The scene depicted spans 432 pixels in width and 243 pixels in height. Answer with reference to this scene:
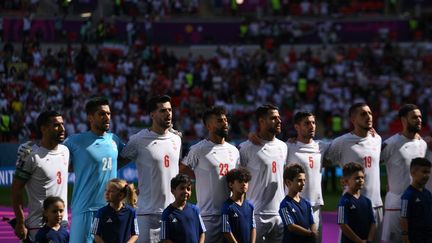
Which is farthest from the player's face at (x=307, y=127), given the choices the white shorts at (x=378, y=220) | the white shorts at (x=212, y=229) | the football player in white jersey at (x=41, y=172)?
the football player in white jersey at (x=41, y=172)

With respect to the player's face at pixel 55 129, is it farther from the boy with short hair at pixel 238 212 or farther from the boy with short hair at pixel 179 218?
the boy with short hair at pixel 238 212

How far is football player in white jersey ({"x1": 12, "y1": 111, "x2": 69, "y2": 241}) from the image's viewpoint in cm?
1300

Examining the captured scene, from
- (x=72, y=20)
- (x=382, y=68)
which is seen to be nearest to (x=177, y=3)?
(x=72, y=20)

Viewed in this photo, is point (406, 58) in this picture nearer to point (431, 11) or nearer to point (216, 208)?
point (431, 11)

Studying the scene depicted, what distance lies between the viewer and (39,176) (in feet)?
43.0

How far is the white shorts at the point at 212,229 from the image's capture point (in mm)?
14094

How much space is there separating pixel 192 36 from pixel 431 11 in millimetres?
11918

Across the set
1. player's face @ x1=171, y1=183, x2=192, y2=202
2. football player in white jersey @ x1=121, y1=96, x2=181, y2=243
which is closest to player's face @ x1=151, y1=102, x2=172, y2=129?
football player in white jersey @ x1=121, y1=96, x2=181, y2=243

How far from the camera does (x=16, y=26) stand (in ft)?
158

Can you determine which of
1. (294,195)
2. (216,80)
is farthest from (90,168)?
(216,80)

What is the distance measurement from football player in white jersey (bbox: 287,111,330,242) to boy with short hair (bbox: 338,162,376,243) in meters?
0.64

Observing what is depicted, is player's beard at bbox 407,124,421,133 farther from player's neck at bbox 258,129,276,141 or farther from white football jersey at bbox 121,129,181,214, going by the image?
white football jersey at bbox 121,129,181,214

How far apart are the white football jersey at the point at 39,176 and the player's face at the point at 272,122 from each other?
111 inches

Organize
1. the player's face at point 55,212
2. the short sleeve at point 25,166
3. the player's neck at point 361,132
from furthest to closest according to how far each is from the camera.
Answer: the player's neck at point 361,132, the short sleeve at point 25,166, the player's face at point 55,212
